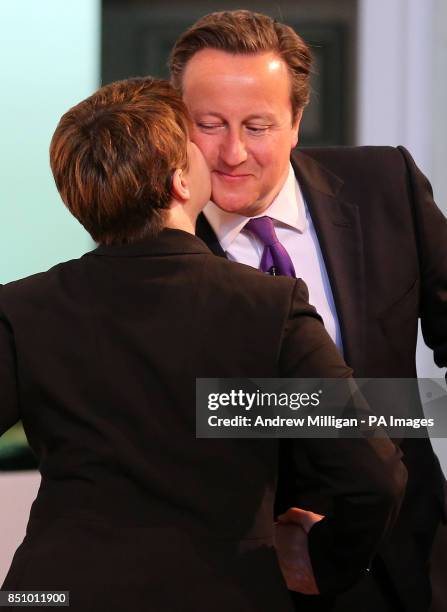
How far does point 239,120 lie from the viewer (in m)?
1.85

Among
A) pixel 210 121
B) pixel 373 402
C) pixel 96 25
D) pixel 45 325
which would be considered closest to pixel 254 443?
pixel 45 325

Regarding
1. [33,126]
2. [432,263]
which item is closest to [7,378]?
[432,263]

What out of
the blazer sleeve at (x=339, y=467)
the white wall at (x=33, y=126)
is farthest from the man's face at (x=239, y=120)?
the white wall at (x=33, y=126)

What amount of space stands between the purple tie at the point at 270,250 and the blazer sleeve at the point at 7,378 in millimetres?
583

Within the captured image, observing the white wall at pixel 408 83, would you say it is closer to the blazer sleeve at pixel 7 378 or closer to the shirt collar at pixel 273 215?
the shirt collar at pixel 273 215

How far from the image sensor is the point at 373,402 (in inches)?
74.3

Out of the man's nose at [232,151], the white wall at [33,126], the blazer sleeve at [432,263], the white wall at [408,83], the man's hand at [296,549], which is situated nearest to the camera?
the man's hand at [296,549]

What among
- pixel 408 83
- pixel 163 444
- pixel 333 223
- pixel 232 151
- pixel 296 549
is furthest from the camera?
pixel 408 83

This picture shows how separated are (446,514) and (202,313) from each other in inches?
32.0

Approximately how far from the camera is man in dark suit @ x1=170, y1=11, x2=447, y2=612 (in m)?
1.85

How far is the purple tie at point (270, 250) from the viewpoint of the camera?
186 cm

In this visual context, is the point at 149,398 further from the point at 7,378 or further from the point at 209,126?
the point at 209,126

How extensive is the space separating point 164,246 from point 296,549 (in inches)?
19.2

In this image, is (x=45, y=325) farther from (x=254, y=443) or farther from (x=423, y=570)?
(x=423, y=570)
